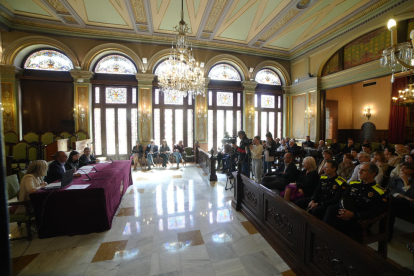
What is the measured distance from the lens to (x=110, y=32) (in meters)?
7.55

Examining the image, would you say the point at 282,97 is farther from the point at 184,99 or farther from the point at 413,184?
the point at 413,184

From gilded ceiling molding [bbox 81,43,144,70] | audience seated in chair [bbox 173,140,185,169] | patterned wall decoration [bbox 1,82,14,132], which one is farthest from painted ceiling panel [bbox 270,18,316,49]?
patterned wall decoration [bbox 1,82,14,132]

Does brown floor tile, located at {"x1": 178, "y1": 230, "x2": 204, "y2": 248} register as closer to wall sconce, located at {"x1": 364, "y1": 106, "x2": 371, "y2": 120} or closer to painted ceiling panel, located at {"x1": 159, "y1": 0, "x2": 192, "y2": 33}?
painted ceiling panel, located at {"x1": 159, "y1": 0, "x2": 192, "y2": 33}

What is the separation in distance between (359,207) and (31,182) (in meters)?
4.48

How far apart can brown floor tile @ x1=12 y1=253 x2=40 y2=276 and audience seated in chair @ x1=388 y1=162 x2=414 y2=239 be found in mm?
4792

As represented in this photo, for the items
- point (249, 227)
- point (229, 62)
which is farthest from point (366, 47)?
point (249, 227)

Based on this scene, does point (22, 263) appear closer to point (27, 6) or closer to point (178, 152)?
point (178, 152)

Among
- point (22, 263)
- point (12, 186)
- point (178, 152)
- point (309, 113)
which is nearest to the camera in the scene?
point (22, 263)

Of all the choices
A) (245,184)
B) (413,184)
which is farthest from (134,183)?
(413,184)

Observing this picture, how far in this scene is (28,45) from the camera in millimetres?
7152

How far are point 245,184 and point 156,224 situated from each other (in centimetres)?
171

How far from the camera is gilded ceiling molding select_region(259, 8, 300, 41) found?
6426 mm

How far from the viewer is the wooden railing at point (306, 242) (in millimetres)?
1550

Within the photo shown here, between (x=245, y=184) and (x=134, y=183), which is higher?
(x=245, y=184)
